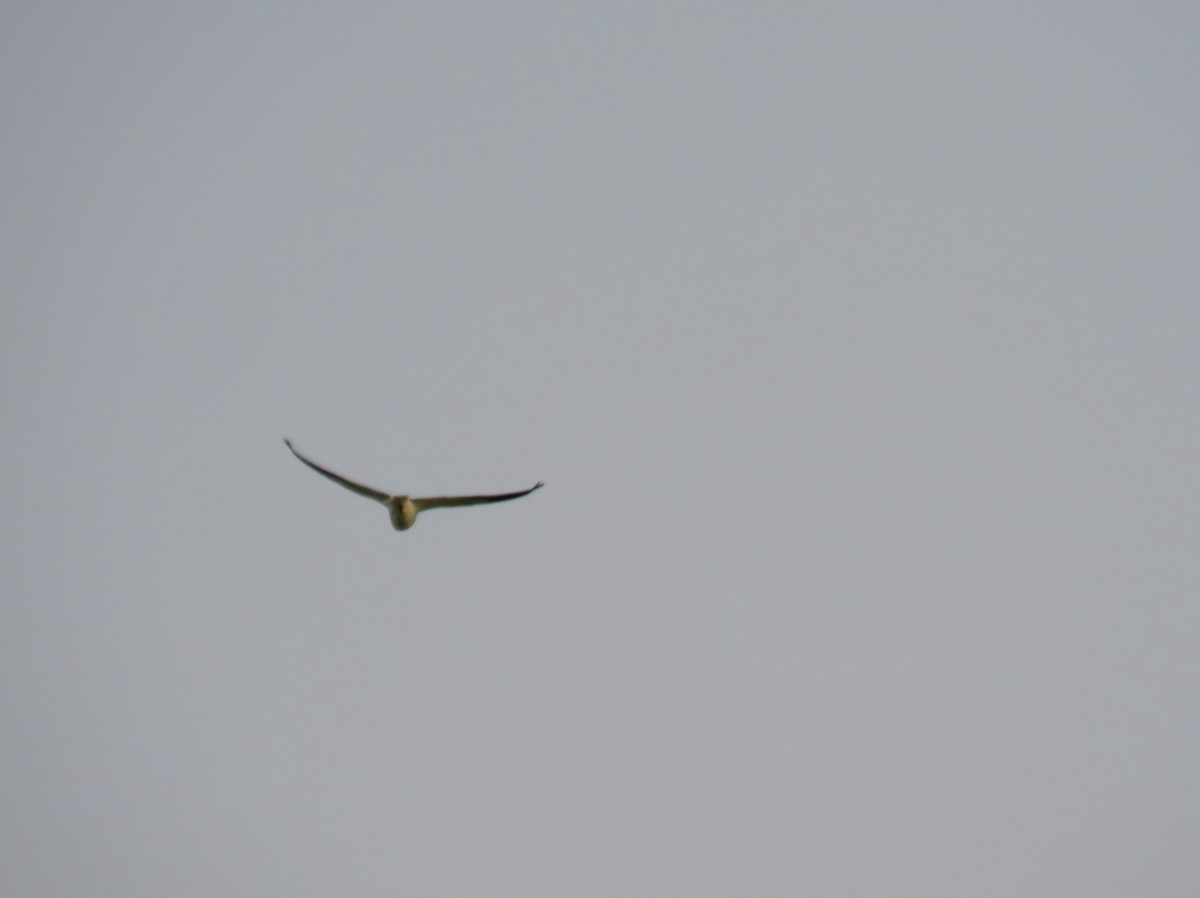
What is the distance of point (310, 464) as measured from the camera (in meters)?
22.6

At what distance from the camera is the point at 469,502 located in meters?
22.8

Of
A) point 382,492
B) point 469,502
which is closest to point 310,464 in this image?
point 382,492

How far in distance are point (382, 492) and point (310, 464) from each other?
168 cm

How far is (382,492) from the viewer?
76.3ft

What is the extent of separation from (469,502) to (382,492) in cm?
202

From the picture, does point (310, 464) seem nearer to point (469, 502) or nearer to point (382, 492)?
point (382, 492)

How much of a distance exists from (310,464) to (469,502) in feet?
11.4
